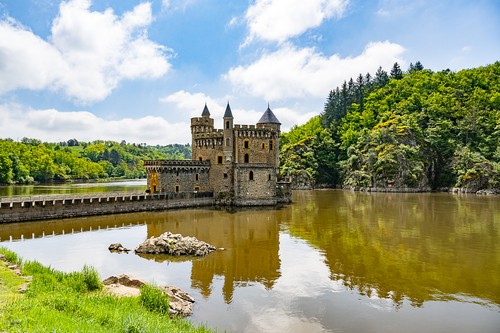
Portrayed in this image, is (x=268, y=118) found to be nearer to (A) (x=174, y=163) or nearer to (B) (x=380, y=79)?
(A) (x=174, y=163)

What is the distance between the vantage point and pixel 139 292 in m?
13.9

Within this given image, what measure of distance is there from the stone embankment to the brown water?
5.16 ft

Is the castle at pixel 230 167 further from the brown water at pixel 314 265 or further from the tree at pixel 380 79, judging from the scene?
the tree at pixel 380 79

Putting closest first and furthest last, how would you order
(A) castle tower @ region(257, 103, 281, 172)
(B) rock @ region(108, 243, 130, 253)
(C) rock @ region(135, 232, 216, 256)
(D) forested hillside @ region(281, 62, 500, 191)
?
1. (C) rock @ region(135, 232, 216, 256)
2. (B) rock @ region(108, 243, 130, 253)
3. (A) castle tower @ region(257, 103, 281, 172)
4. (D) forested hillside @ region(281, 62, 500, 191)

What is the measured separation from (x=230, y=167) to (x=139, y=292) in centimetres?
3461

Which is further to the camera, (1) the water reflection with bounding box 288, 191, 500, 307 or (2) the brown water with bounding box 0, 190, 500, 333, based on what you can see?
(1) the water reflection with bounding box 288, 191, 500, 307

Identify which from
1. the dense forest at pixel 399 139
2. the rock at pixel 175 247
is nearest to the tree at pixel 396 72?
the dense forest at pixel 399 139

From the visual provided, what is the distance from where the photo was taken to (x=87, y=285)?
1355 cm

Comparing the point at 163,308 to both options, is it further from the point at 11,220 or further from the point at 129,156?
the point at 129,156

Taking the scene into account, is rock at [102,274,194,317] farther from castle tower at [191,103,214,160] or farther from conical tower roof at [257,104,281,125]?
conical tower roof at [257,104,281,125]

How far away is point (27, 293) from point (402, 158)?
75.7 metres

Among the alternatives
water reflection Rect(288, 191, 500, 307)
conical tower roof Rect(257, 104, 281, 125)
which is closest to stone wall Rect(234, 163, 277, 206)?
water reflection Rect(288, 191, 500, 307)

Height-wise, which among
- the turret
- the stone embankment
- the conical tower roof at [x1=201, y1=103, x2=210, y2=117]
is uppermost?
the conical tower roof at [x1=201, y1=103, x2=210, y2=117]

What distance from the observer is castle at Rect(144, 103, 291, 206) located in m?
47.0
